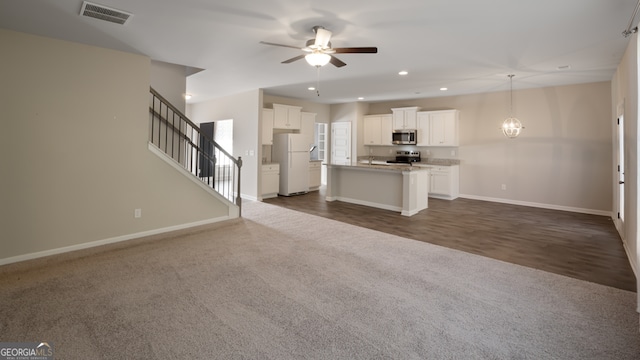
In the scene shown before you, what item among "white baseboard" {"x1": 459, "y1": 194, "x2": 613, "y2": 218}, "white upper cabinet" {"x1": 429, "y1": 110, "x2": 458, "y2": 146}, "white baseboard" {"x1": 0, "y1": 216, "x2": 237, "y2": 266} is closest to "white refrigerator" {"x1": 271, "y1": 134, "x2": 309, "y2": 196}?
"white baseboard" {"x1": 0, "y1": 216, "x2": 237, "y2": 266}

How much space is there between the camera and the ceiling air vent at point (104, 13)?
2998 millimetres

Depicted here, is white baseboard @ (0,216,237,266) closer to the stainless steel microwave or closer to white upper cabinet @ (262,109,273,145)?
white upper cabinet @ (262,109,273,145)

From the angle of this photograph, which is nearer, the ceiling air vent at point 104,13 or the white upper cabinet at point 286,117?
the ceiling air vent at point 104,13

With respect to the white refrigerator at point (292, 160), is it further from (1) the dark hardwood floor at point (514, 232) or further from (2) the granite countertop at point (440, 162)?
(2) the granite countertop at point (440, 162)

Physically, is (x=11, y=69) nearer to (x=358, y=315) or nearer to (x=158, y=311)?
(x=158, y=311)

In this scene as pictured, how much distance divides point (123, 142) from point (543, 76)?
707 centimetres

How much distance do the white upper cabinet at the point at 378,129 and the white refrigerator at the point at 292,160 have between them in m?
2.17

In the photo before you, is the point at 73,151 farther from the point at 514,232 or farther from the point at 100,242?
the point at 514,232

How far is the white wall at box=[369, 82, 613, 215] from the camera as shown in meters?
6.20

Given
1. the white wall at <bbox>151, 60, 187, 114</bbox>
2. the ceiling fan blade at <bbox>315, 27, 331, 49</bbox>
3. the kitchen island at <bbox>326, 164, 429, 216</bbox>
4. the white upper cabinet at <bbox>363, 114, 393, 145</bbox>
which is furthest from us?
the white upper cabinet at <bbox>363, 114, 393, 145</bbox>

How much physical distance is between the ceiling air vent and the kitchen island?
4739 millimetres

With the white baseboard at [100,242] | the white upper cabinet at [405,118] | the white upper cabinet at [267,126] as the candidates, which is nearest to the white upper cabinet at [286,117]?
the white upper cabinet at [267,126]

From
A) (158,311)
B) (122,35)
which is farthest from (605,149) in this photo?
(122,35)

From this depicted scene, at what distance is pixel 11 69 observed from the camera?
348cm
